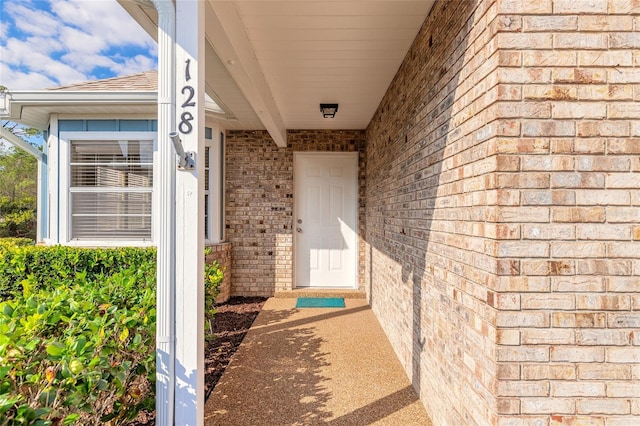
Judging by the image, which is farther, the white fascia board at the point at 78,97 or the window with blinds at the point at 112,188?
the window with blinds at the point at 112,188

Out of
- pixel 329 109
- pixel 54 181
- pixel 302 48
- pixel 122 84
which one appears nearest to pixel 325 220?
pixel 329 109

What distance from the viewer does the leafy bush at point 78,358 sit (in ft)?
3.81

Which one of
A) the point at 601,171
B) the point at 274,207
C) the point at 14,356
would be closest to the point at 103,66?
the point at 274,207

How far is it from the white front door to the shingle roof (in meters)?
Answer: 2.29

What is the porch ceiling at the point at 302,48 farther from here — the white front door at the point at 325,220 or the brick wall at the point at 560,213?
the white front door at the point at 325,220

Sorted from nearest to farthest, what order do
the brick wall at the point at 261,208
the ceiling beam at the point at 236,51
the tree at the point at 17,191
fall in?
1. the ceiling beam at the point at 236,51
2. the brick wall at the point at 261,208
3. the tree at the point at 17,191

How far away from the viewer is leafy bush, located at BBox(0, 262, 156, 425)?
1.16 meters

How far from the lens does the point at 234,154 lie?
17.4ft

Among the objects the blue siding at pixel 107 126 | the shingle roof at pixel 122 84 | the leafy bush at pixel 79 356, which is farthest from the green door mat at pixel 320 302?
the shingle roof at pixel 122 84

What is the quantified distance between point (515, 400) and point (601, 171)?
3.30ft

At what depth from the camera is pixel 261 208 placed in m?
5.33

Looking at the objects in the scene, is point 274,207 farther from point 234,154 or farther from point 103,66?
point 103,66

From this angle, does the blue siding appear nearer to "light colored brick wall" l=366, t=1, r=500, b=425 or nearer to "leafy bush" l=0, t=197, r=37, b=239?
"light colored brick wall" l=366, t=1, r=500, b=425

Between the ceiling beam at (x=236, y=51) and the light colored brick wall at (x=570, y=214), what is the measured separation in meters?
1.54
